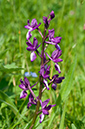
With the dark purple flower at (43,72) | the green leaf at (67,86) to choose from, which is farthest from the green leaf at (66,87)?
the dark purple flower at (43,72)

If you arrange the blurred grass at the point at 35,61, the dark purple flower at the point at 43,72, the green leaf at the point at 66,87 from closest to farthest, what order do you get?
the dark purple flower at the point at 43,72 → the green leaf at the point at 66,87 → the blurred grass at the point at 35,61

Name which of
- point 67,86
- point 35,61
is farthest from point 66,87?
point 35,61

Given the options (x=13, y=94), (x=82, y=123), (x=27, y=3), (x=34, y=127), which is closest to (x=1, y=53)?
(x=13, y=94)

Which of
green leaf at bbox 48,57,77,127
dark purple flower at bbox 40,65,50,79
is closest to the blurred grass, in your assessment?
green leaf at bbox 48,57,77,127

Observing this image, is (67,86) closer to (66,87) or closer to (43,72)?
(66,87)

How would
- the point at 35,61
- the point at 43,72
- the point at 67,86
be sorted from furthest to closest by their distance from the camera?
the point at 35,61, the point at 67,86, the point at 43,72

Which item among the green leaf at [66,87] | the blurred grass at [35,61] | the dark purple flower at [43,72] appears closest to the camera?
the dark purple flower at [43,72]

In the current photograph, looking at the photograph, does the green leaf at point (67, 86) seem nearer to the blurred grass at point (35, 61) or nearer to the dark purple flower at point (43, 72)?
the blurred grass at point (35, 61)

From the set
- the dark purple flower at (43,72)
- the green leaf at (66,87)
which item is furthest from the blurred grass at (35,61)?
the dark purple flower at (43,72)

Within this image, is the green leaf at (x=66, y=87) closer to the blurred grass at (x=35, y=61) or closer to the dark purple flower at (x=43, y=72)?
the blurred grass at (x=35, y=61)

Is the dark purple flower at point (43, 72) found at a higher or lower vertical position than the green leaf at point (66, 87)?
higher

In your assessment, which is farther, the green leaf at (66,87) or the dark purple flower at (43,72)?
the green leaf at (66,87)

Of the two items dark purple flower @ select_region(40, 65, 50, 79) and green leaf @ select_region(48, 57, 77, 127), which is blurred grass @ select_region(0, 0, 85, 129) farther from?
dark purple flower @ select_region(40, 65, 50, 79)

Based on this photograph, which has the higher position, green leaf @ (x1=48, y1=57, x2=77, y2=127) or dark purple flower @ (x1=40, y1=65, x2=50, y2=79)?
dark purple flower @ (x1=40, y1=65, x2=50, y2=79)
